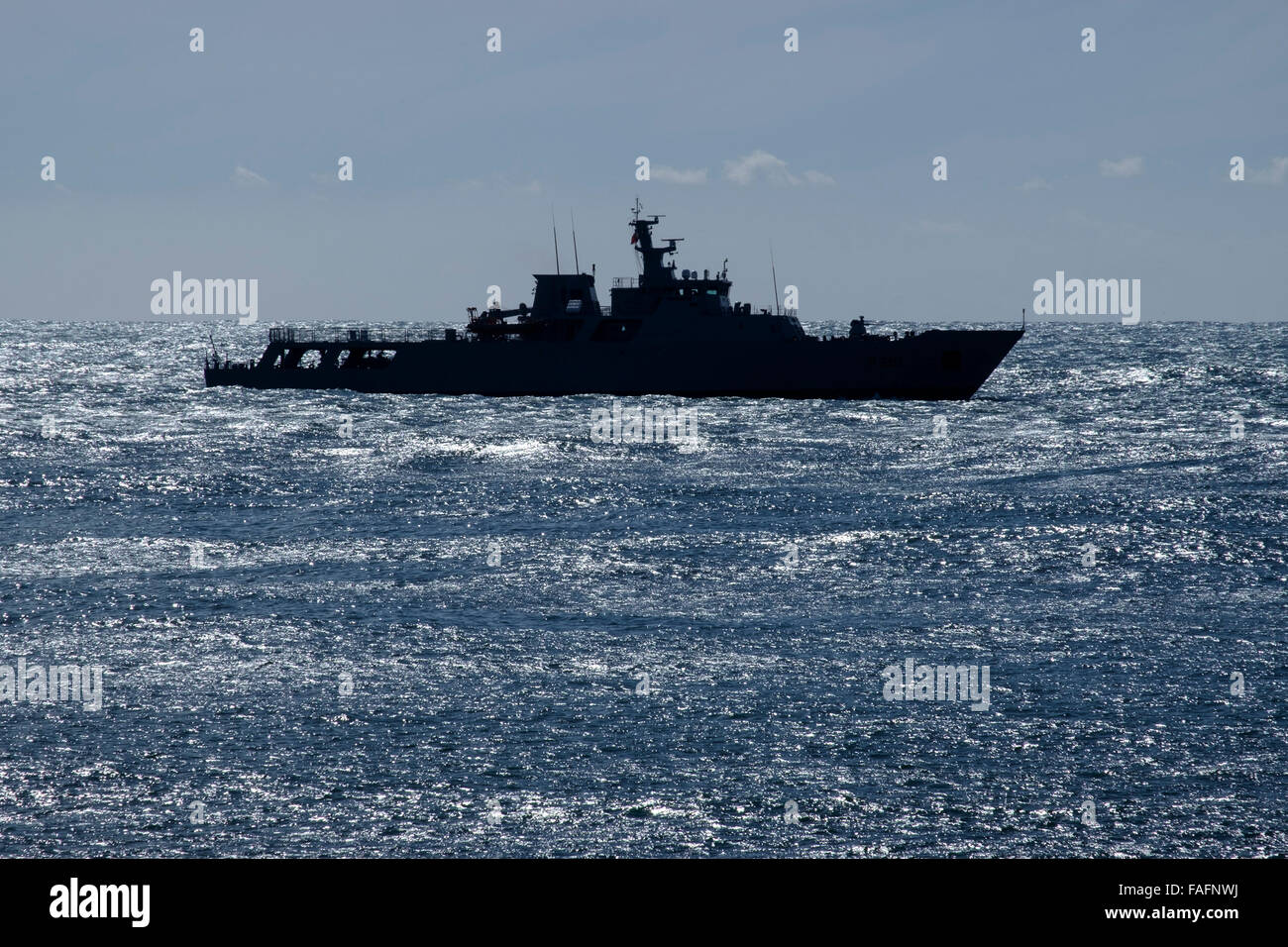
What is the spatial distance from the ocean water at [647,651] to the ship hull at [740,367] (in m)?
21.4

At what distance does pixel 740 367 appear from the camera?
70.4m

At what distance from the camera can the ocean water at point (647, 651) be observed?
13672 mm

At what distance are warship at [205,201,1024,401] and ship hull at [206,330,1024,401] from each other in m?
0.06

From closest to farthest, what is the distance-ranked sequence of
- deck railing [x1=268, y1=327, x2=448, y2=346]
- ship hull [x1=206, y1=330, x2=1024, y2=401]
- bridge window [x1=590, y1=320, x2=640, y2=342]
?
ship hull [x1=206, y1=330, x2=1024, y2=401]
bridge window [x1=590, y1=320, x2=640, y2=342]
deck railing [x1=268, y1=327, x2=448, y2=346]

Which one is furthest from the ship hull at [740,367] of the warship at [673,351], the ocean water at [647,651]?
the ocean water at [647,651]

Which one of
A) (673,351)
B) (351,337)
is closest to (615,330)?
(673,351)

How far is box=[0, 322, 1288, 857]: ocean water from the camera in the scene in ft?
44.9

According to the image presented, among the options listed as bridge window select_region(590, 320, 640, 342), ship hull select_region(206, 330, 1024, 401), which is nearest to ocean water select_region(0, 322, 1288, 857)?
ship hull select_region(206, 330, 1024, 401)

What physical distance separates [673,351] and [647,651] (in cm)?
5116

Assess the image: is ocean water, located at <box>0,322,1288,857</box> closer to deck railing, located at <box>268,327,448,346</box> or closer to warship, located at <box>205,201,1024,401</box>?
warship, located at <box>205,201,1024,401</box>

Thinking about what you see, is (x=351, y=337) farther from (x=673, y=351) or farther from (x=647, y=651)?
(x=647, y=651)
